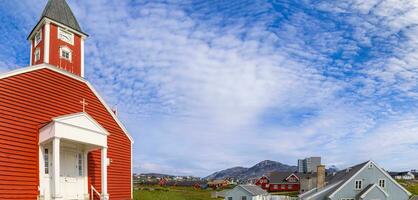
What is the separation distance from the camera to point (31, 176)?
1662cm

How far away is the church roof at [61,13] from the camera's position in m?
19.9

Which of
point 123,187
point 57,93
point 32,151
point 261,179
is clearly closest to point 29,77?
point 57,93

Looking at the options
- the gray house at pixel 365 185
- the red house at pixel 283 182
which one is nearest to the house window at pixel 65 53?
the gray house at pixel 365 185

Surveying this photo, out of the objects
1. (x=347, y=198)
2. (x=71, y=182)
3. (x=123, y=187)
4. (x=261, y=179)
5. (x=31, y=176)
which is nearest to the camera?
(x=31, y=176)

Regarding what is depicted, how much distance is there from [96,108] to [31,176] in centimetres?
541

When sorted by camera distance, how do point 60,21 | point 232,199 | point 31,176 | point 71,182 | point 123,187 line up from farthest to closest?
1. point 232,199
2. point 123,187
3. point 60,21
4. point 71,182
5. point 31,176

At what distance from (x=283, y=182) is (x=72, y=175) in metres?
84.2

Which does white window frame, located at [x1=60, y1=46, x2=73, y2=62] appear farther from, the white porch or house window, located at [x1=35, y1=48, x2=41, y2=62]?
the white porch

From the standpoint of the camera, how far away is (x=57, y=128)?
642 inches

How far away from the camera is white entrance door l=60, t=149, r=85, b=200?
1814cm

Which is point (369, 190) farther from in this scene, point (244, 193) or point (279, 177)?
point (279, 177)

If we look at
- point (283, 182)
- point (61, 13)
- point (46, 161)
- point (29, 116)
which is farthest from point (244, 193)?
point (29, 116)

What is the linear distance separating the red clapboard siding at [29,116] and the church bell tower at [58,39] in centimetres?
107

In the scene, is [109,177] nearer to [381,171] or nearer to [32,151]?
[32,151]
